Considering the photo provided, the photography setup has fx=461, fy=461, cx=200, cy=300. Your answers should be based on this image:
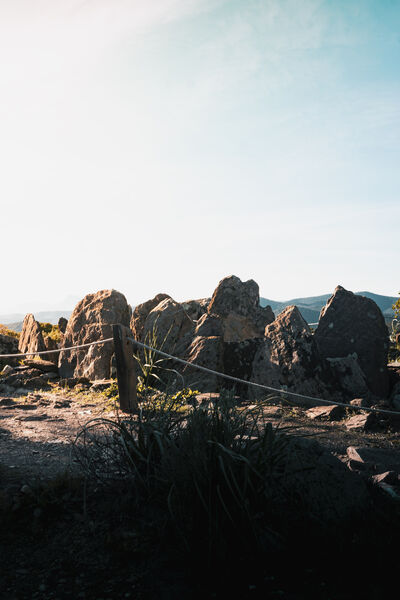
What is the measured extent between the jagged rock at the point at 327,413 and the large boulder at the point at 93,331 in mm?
4542

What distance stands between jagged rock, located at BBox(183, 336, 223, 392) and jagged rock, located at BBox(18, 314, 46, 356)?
554cm

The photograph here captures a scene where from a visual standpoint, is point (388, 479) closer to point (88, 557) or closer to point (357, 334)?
point (88, 557)

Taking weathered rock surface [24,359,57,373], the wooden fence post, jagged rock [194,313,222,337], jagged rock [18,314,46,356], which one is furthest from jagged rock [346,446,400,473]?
jagged rock [18,314,46,356]

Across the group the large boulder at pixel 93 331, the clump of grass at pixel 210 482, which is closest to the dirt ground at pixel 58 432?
the clump of grass at pixel 210 482

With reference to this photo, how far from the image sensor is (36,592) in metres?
2.28

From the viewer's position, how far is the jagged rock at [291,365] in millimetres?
6309

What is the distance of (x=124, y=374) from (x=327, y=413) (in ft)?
8.27

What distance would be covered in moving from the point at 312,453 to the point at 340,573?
0.84 meters

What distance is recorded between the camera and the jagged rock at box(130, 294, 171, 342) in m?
9.79

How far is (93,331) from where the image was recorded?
9.80 metres

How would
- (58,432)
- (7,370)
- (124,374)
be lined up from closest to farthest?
1. (58,432)
2. (124,374)
3. (7,370)

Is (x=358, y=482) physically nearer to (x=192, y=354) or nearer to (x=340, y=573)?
(x=340, y=573)

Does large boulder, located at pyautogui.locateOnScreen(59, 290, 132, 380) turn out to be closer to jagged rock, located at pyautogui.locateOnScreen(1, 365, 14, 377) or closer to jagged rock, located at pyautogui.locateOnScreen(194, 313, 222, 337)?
jagged rock, located at pyautogui.locateOnScreen(1, 365, 14, 377)

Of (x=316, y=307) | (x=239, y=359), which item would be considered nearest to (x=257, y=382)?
(x=239, y=359)
